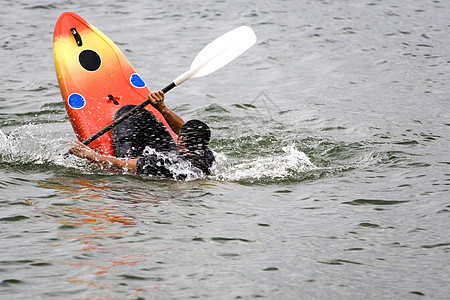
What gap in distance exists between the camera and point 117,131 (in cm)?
590

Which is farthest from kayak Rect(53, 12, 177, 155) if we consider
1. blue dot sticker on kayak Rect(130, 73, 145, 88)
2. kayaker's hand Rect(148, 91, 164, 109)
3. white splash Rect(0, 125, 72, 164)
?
kayaker's hand Rect(148, 91, 164, 109)

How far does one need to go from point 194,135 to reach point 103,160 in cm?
88

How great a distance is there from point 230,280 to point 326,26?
9.26 metres

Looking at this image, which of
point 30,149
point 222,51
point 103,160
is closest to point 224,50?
point 222,51

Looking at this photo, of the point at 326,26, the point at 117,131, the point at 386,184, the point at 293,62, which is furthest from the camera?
the point at 326,26

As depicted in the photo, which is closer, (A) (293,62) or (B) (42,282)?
(B) (42,282)

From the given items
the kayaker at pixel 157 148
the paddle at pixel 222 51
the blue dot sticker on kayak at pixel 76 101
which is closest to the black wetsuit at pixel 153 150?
the kayaker at pixel 157 148

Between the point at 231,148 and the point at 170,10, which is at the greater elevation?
the point at 170,10

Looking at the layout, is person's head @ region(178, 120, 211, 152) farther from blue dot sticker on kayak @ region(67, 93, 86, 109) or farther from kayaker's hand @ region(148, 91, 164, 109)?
blue dot sticker on kayak @ region(67, 93, 86, 109)

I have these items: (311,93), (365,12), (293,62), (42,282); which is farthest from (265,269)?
(365,12)

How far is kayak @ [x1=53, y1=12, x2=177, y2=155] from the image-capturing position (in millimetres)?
6230

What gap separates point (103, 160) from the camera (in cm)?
552

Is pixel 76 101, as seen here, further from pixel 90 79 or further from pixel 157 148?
pixel 157 148

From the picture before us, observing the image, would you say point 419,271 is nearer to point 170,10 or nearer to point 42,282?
point 42,282
